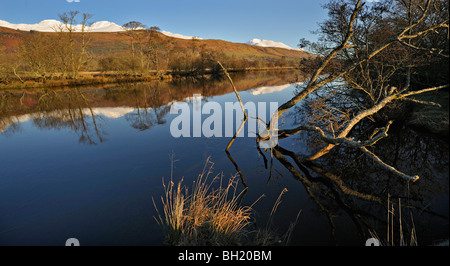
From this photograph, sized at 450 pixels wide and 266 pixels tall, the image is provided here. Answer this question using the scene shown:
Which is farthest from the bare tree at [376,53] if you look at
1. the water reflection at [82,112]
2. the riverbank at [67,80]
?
the riverbank at [67,80]

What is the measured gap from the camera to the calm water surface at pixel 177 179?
363cm

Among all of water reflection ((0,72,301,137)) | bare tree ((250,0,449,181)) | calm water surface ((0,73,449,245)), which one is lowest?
calm water surface ((0,73,449,245))

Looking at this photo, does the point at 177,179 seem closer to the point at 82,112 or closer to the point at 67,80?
the point at 82,112

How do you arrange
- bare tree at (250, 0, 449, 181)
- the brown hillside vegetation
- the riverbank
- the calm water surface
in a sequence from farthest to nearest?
the brown hillside vegetation, the riverbank, bare tree at (250, 0, 449, 181), the calm water surface

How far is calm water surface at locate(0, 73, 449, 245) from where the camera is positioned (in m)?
3.63

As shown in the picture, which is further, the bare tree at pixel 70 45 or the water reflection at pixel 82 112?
the bare tree at pixel 70 45

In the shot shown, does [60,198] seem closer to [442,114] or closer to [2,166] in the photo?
[2,166]

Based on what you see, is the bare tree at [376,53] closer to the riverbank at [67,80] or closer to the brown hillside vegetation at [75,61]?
the brown hillside vegetation at [75,61]

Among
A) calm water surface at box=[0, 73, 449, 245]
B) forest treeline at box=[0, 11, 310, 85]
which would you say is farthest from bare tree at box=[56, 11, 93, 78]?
calm water surface at box=[0, 73, 449, 245]

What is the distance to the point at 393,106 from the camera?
28.2 feet

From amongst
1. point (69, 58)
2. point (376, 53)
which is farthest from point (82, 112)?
point (69, 58)

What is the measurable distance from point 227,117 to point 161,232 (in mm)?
8718

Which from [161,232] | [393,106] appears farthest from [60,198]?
[393,106]

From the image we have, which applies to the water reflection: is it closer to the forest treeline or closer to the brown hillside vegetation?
the forest treeline
